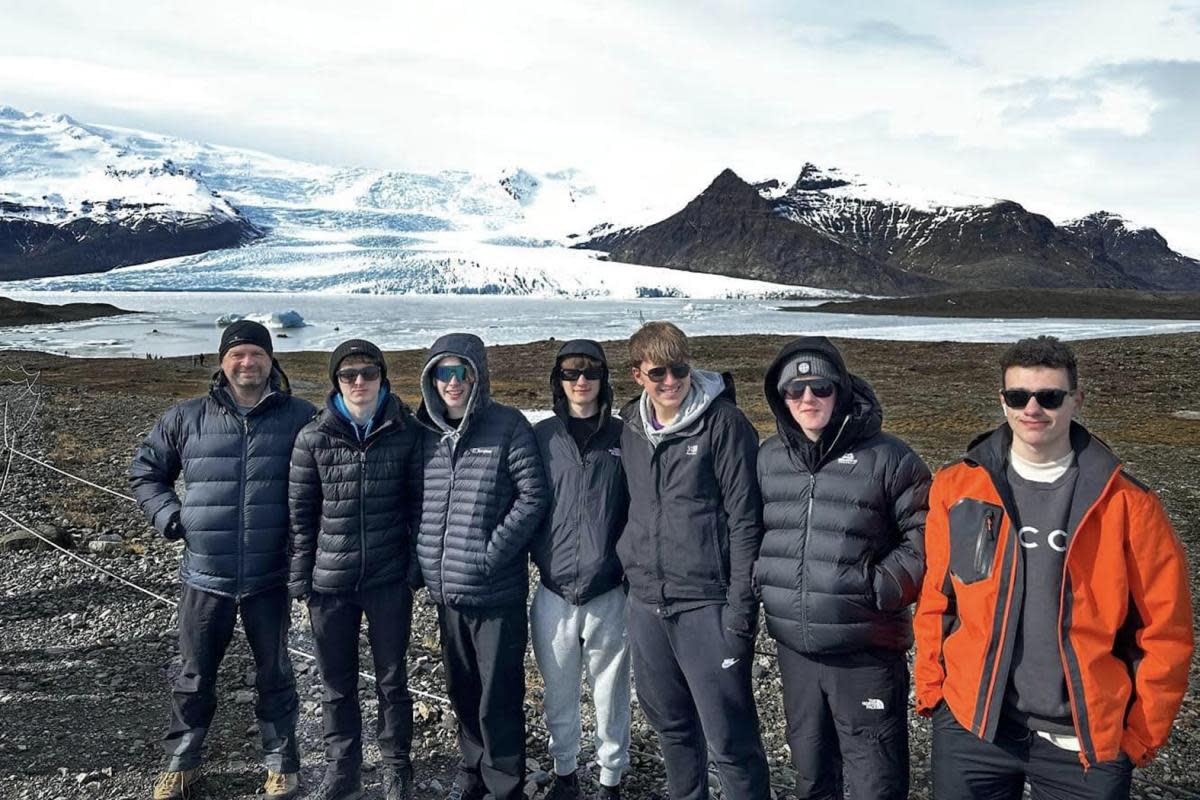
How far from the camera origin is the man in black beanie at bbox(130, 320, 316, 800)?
10.6 feet

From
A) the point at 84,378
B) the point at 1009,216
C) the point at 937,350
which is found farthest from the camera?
the point at 1009,216

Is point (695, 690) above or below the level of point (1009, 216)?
below

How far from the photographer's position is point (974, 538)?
2.30 meters

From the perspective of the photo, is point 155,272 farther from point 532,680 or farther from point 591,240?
point 591,240

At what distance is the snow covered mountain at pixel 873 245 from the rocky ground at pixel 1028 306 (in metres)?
62.1

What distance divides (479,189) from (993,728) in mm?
142586

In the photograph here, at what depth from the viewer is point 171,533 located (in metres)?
3.28

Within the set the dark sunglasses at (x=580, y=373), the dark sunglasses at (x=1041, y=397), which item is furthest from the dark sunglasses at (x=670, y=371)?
the dark sunglasses at (x=1041, y=397)

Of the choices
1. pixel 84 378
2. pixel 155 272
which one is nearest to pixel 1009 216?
pixel 155 272

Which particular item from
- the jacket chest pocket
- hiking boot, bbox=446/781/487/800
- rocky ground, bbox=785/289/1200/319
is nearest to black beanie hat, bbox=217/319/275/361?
hiking boot, bbox=446/781/487/800

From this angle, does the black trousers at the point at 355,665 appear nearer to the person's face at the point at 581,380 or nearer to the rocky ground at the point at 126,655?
the rocky ground at the point at 126,655

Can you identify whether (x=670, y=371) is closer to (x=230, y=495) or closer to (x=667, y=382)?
(x=667, y=382)

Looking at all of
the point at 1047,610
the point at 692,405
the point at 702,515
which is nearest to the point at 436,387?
the point at 692,405

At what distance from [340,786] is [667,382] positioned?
86.1 inches
